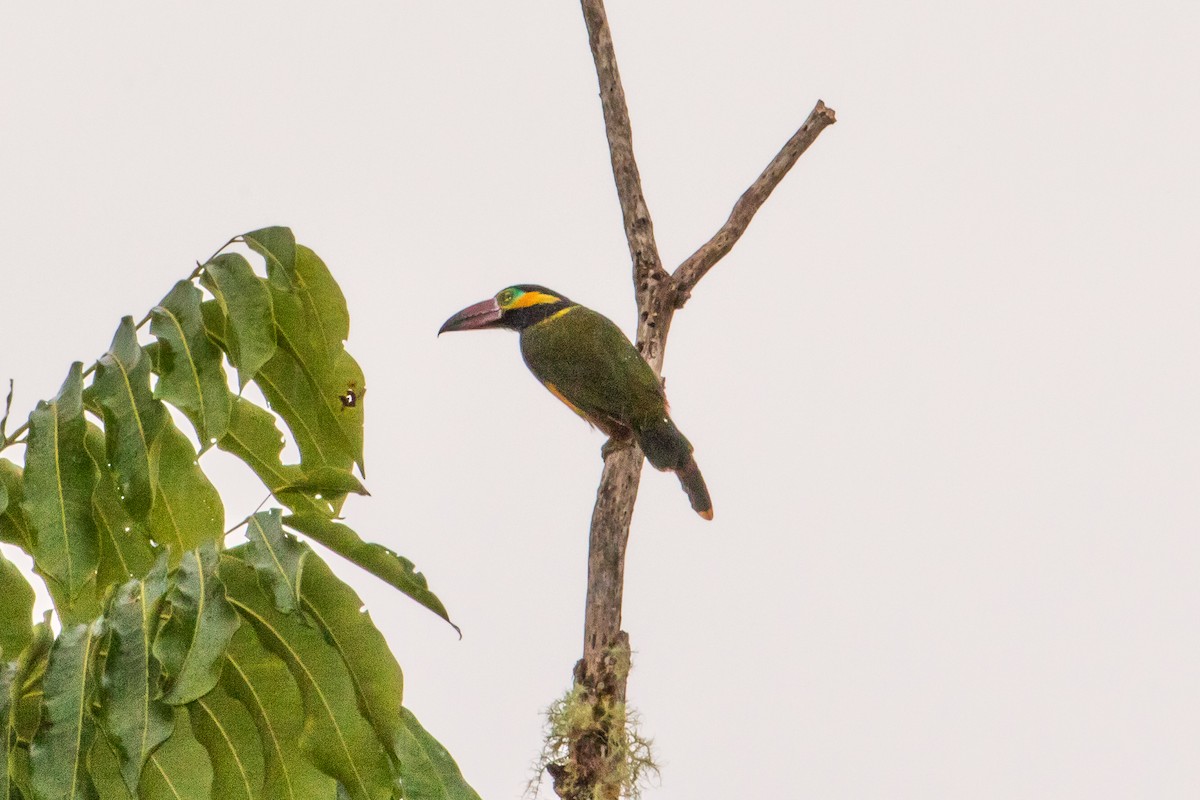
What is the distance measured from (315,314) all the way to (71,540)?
563 mm

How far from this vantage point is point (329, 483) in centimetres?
179

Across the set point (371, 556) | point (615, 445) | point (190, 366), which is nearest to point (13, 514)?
point (190, 366)

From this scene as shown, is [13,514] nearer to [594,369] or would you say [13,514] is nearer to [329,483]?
[329,483]

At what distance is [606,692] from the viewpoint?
9.63 ft

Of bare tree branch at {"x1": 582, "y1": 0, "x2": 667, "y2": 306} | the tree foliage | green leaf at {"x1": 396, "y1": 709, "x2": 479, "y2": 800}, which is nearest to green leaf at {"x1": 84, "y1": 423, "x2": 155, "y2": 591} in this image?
the tree foliage

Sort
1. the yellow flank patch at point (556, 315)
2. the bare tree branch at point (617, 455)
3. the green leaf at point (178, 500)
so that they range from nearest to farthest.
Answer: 1. the green leaf at point (178, 500)
2. the bare tree branch at point (617, 455)
3. the yellow flank patch at point (556, 315)

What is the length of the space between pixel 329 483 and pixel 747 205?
226 cm

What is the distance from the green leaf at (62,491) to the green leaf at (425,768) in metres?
0.50

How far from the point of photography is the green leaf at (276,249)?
81.5 inches

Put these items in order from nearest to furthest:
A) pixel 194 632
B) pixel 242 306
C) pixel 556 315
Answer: pixel 194 632 < pixel 242 306 < pixel 556 315

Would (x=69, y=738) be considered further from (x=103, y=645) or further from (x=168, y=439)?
(x=168, y=439)

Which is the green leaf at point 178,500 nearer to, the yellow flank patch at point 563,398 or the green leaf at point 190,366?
the green leaf at point 190,366

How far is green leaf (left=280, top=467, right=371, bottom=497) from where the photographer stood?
5.79ft

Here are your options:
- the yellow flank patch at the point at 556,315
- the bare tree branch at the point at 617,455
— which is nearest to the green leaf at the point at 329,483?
the bare tree branch at the point at 617,455
